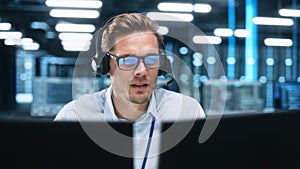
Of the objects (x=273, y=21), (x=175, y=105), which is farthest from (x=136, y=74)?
(x=273, y=21)

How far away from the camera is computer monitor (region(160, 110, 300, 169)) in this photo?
16.1 inches

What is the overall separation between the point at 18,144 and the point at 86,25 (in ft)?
18.2

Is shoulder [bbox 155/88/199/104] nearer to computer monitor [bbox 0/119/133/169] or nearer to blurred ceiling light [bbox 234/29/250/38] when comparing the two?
computer monitor [bbox 0/119/133/169]

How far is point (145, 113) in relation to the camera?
458mm

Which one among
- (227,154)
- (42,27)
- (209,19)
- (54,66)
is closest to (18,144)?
(227,154)

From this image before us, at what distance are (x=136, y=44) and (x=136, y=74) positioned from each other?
7cm

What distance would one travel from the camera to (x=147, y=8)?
5.37 meters

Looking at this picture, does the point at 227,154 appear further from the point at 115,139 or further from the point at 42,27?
the point at 42,27

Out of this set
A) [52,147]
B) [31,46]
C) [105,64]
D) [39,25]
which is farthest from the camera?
[39,25]

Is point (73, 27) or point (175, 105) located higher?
point (73, 27)

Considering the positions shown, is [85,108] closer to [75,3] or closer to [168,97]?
[168,97]

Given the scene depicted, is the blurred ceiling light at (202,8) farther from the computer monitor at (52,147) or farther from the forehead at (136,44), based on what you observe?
the computer monitor at (52,147)

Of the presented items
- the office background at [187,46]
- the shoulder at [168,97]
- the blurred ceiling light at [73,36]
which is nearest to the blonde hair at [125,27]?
the shoulder at [168,97]

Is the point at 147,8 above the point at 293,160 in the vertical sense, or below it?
above
